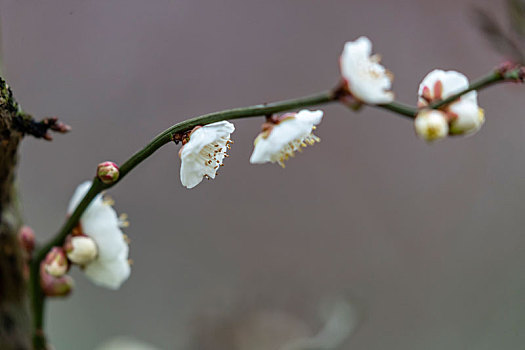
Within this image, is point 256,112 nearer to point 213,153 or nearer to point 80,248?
point 213,153

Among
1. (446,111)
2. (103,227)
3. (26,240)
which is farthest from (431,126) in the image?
(26,240)

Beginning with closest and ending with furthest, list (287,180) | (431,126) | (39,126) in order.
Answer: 1. (431,126)
2. (39,126)
3. (287,180)

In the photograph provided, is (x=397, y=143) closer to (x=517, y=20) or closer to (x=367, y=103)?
(x=517, y=20)

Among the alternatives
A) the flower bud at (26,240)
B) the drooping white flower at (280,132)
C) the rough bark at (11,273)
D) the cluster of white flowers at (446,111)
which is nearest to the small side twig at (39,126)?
the rough bark at (11,273)

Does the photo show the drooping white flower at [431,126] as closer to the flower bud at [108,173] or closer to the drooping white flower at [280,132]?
the drooping white flower at [280,132]

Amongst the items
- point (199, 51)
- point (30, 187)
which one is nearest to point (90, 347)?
point (30, 187)
